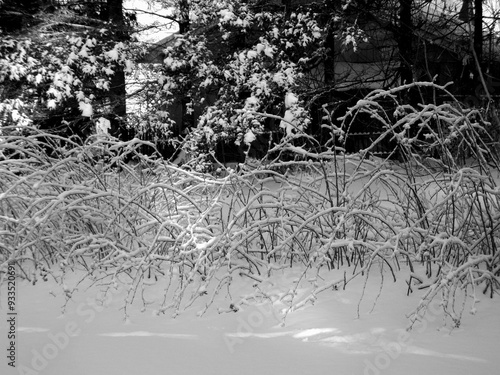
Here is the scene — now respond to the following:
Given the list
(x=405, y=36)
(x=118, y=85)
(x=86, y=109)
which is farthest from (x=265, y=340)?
(x=118, y=85)

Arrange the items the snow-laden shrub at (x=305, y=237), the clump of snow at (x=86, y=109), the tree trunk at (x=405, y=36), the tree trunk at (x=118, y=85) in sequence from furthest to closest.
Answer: the tree trunk at (x=118, y=85) → the clump of snow at (x=86, y=109) → the tree trunk at (x=405, y=36) → the snow-laden shrub at (x=305, y=237)

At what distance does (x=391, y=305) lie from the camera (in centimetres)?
316

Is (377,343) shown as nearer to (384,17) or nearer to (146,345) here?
(146,345)

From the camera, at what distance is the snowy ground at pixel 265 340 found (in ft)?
8.14

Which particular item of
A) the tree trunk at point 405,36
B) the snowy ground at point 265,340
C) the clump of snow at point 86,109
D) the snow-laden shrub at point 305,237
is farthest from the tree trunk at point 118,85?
the snowy ground at point 265,340

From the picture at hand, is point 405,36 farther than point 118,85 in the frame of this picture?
No

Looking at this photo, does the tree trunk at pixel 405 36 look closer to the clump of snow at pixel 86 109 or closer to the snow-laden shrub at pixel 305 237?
the clump of snow at pixel 86 109

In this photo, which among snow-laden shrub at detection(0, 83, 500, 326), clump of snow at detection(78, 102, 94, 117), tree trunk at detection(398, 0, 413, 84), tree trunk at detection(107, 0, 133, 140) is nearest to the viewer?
snow-laden shrub at detection(0, 83, 500, 326)

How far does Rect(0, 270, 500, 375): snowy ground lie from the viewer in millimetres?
2482

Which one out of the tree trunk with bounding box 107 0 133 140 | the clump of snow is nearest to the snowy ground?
the clump of snow

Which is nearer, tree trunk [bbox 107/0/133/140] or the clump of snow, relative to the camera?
the clump of snow

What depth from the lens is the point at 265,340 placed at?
110 inches

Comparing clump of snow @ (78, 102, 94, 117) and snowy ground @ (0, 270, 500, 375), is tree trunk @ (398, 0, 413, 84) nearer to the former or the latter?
clump of snow @ (78, 102, 94, 117)

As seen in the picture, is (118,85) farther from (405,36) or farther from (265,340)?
(265,340)
